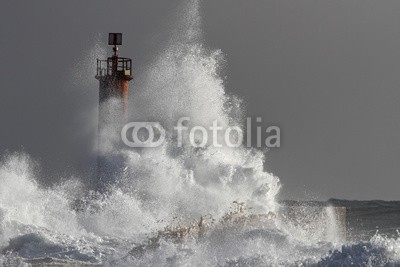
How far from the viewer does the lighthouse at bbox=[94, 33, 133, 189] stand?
35812 mm

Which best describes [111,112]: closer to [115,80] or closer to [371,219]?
[115,80]

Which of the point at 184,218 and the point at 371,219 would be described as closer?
the point at 184,218

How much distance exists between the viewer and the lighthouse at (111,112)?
35812mm

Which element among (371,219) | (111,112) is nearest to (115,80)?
(111,112)

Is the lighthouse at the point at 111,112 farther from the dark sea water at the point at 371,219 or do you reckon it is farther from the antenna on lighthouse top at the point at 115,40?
the dark sea water at the point at 371,219

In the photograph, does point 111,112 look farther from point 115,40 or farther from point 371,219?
point 371,219

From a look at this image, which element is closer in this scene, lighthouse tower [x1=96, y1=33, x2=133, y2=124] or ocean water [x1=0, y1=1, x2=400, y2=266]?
ocean water [x1=0, y1=1, x2=400, y2=266]

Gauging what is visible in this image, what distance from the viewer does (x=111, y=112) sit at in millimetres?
35938

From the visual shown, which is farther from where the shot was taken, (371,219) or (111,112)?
(371,219)

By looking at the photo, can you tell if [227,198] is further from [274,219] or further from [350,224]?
[350,224]

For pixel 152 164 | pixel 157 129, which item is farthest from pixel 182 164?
pixel 157 129

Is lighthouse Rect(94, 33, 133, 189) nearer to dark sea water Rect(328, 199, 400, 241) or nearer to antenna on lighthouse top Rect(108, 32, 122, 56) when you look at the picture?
antenna on lighthouse top Rect(108, 32, 122, 56)

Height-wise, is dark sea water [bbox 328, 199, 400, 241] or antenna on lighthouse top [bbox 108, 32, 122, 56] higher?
antenna on lighthouse top [bbox 108, 32, 122, 56]

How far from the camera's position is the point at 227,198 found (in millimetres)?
30688
